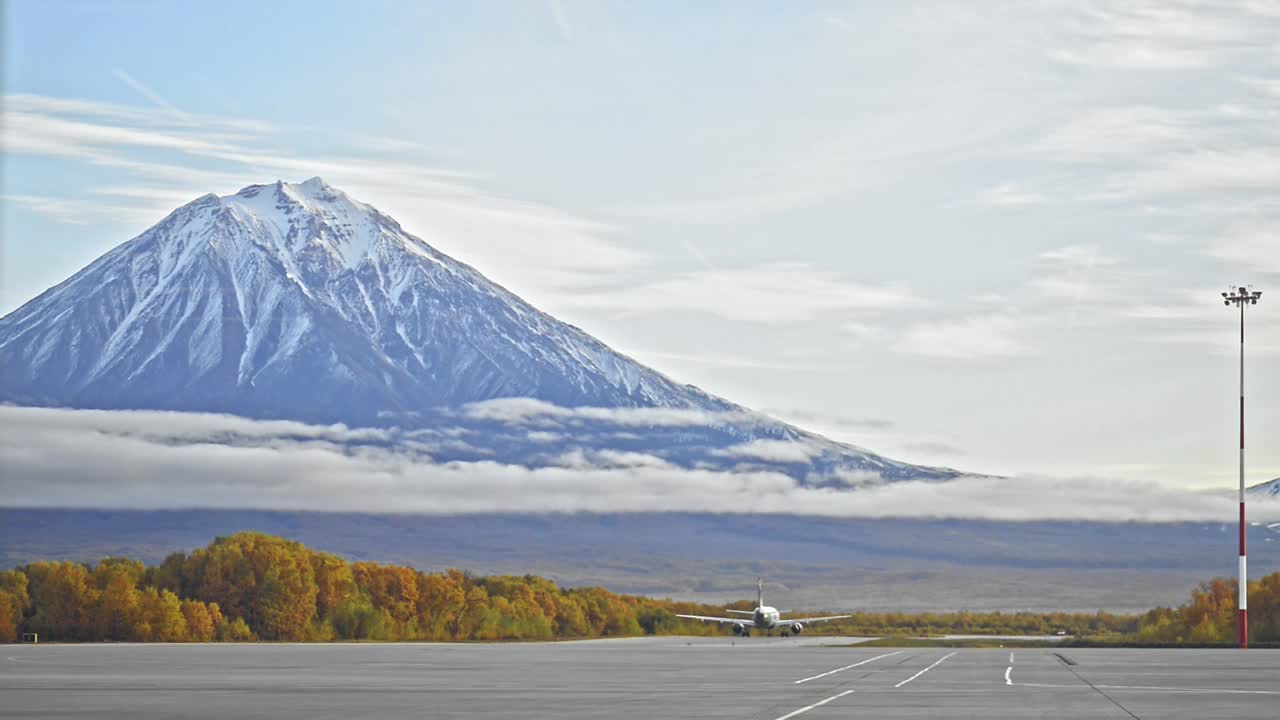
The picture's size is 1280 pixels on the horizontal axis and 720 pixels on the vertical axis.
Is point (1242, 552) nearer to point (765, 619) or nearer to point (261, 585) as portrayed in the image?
point (261, 585)

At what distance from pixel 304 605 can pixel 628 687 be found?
275ft

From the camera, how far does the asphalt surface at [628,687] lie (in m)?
39.9

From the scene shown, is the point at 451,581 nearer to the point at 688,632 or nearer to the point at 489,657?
the point at 688,632

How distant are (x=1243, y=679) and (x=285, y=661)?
118 feet

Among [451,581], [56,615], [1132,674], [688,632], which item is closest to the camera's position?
[1132,674]

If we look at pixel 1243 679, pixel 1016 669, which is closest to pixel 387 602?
pixel 1016 669

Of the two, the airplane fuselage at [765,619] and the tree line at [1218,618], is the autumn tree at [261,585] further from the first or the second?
the tree line at [1218,618]

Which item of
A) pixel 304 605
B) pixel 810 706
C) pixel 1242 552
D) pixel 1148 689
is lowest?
pixel 810 706

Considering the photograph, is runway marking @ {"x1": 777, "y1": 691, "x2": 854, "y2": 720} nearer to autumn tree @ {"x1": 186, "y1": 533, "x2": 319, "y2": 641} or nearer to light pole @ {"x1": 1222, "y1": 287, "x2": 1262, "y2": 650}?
light pole @ {"x1": 1222, "y1": 287, "x2": 1262, "y2": 650}

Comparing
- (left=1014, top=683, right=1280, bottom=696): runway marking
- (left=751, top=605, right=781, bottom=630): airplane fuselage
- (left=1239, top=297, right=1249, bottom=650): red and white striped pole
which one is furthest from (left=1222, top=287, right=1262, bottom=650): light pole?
(left=751, top=605, right=781, bottom=630): airplane fuselage

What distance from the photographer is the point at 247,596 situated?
133875 millimetres

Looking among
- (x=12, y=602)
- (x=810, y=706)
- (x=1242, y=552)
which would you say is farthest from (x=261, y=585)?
(x=810, y=706)

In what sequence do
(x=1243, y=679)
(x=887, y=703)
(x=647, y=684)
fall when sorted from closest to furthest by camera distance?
(x=887, y=703), (x=647, y=684), (x=1243, y=679)

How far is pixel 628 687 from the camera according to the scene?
51094 millimetres
